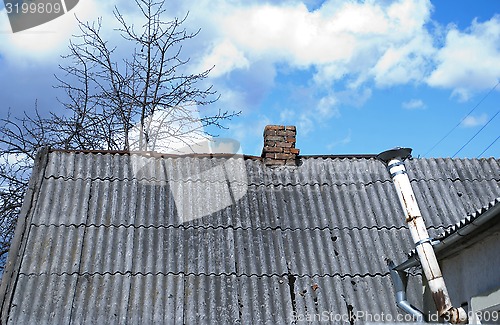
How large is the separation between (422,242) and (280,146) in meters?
3.80

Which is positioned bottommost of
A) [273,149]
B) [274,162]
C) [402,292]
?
[402,292]

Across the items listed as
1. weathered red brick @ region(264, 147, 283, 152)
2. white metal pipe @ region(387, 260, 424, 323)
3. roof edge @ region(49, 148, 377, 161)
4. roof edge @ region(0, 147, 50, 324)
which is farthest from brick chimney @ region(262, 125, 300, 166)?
roof edge @ region(0, 147, 50, 324)

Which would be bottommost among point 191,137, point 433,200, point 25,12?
point 433,200

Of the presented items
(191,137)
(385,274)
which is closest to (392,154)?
(385,274)

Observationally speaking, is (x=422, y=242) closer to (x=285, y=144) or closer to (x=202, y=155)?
(x=285, y=144)

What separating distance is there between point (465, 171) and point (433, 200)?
3.50ft

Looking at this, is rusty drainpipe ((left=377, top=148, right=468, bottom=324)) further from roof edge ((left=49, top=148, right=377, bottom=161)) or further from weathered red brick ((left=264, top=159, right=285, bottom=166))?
roof edge ((left=49, top=148, right=377, bottom=161))

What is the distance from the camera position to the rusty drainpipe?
4.83m

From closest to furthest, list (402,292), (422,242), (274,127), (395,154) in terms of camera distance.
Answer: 1. (422,242)
2. (395,154)
3. (402,292)
4. (274,127)

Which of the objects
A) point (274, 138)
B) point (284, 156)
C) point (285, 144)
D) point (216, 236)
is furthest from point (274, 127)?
point (216, 236)

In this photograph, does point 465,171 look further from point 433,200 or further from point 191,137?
point 191,137

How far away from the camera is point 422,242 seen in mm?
5125

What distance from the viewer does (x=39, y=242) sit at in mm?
6668

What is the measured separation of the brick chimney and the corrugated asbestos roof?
0.18m
